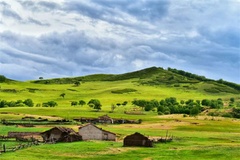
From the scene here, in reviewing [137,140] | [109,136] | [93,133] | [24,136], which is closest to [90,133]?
[93,133]

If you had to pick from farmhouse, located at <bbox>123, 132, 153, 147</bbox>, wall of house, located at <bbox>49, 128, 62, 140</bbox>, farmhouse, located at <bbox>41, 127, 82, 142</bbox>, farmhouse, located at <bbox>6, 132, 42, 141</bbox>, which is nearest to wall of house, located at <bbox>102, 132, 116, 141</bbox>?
farmhouse, located at <bbox>41, 127, 82, 142</bbox>

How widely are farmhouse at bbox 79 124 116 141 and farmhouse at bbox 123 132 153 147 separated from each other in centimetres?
1225

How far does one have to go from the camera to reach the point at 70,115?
153750 millimetres

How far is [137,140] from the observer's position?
287 feet

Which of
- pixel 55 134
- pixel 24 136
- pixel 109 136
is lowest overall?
pixel 24 136

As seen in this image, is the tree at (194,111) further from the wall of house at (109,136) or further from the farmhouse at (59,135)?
the farmhouse at (59,135)

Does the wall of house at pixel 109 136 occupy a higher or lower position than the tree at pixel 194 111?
lower

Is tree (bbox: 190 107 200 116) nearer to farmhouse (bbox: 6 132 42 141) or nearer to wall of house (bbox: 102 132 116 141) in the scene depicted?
wall of house (bbox: 102 132 116 141)

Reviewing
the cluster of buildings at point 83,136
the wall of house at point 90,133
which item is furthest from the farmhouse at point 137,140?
the wall of house at point 90,133

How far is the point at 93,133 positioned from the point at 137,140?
1573 cm

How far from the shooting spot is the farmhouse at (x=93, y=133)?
324ft

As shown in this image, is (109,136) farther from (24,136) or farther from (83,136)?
(24,136)

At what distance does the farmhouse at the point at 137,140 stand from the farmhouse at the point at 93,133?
40.2ft

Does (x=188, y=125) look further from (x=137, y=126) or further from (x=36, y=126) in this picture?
(x=36, y=126)
